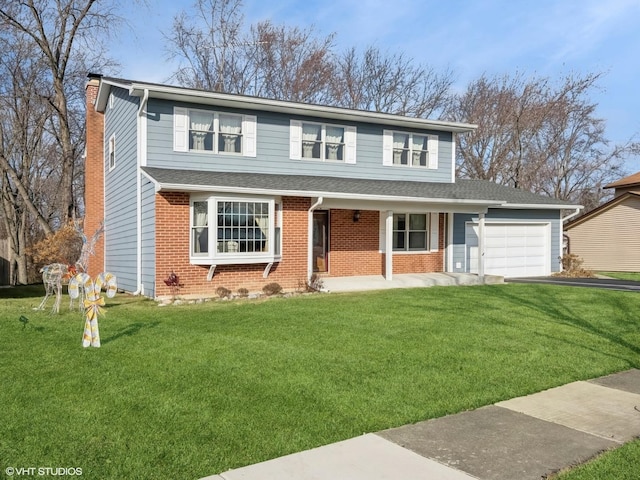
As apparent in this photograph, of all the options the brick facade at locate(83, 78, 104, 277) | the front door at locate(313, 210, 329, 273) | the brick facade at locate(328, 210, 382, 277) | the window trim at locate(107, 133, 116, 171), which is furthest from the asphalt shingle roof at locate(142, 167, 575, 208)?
the brick facade at locate(83, 78, 104, 277)

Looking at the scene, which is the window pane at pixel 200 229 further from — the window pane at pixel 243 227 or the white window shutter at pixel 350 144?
the white window shutter at pixel 350 144

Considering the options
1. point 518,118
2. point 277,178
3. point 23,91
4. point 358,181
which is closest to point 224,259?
point 277,178

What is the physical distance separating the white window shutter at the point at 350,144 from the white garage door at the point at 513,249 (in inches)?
197

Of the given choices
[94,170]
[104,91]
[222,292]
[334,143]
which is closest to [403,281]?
[334,143]

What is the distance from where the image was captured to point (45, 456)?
143 inches

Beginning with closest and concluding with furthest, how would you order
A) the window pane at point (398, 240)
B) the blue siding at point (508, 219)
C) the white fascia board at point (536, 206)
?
the window pane at point (398, 240) < the blue siding at point (508, 219) < the white fascia board at point (536, 206)

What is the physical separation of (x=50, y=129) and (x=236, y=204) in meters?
19.0

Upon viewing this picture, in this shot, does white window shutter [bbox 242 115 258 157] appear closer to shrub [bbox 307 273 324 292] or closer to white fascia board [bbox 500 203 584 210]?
shrub [bbox 307 273 324 292]

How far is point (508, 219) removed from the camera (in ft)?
61.9

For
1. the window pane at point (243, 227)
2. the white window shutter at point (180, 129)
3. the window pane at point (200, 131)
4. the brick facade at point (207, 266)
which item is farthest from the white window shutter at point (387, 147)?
the white window shutter at point (180, 129)

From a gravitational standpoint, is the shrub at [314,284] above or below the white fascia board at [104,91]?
below

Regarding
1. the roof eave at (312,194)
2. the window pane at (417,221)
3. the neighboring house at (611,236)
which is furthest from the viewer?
the neighboring house at (611,236)

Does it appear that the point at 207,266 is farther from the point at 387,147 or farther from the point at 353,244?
the point at 387,147

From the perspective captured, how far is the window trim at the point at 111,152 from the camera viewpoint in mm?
16281
